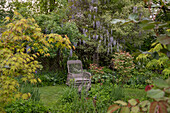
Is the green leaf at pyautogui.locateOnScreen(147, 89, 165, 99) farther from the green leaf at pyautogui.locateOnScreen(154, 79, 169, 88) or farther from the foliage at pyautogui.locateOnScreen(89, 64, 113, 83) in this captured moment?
the foliage at pyautogui.locateOnScreen(89, 64, 113, 83)

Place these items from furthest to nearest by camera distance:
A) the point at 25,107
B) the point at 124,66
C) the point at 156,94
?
the point at 124,66 < the point at 25,107 < the point at 156,94

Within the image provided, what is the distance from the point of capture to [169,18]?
930cm

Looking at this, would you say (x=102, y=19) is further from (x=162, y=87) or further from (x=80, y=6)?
(x=162, y=87)

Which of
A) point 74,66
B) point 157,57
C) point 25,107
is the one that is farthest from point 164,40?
point 74,66

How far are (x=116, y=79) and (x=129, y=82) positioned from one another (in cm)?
71

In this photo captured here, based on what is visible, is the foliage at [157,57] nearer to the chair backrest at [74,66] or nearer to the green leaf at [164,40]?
the green leaf at [164,40]

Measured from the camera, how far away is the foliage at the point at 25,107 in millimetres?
3232

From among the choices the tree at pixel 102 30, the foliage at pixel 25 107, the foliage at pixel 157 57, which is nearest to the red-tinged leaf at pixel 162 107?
the foliage at pixel 157 57

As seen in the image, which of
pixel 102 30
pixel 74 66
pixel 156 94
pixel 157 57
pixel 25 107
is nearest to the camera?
pixel 156 94

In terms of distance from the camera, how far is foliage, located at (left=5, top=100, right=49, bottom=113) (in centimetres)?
323

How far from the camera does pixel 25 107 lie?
335cm

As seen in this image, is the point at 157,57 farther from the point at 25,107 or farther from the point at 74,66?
the point at 74,66

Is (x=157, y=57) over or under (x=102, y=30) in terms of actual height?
under

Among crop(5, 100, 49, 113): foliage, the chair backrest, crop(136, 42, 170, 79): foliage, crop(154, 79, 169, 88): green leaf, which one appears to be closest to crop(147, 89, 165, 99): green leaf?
crop(154, 79, 169, 88): green leaf
